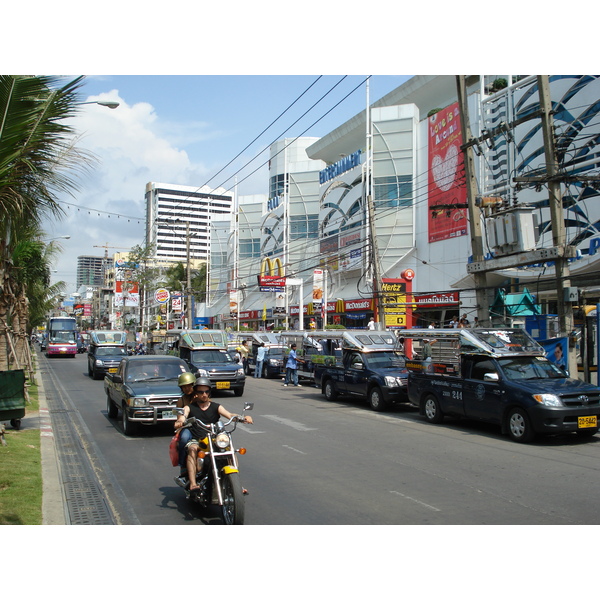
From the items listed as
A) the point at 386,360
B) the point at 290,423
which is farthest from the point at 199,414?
the point at 386,360

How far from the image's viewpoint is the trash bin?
37.7 feet

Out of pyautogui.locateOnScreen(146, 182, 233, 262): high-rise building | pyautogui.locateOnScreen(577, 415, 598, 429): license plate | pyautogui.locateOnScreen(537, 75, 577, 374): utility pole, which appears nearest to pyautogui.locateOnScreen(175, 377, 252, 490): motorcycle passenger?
pyautogui.locateOnScreen(577, 415, 598, 429): license plate

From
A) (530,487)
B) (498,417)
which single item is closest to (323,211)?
(498,417)

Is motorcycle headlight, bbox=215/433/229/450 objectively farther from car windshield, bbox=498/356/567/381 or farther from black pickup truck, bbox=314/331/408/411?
black pickup truck, bbox=314/331/408/411

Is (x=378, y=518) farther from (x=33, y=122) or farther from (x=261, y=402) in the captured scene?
(x=261, y=402)

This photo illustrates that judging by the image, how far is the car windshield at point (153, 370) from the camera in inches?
520

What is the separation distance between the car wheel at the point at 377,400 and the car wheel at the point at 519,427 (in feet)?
16.8

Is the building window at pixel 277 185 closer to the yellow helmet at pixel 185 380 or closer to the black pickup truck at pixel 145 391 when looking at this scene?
the black pickup truck at pixel 145 391

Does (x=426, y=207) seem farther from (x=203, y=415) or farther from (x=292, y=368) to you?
(x=203, y=415)

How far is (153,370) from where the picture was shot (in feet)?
44.0

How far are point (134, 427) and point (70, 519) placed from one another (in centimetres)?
577

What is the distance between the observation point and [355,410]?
1714 cm

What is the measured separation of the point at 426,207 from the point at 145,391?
31.5 metres

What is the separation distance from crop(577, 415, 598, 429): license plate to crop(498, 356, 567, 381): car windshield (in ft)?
4.35
